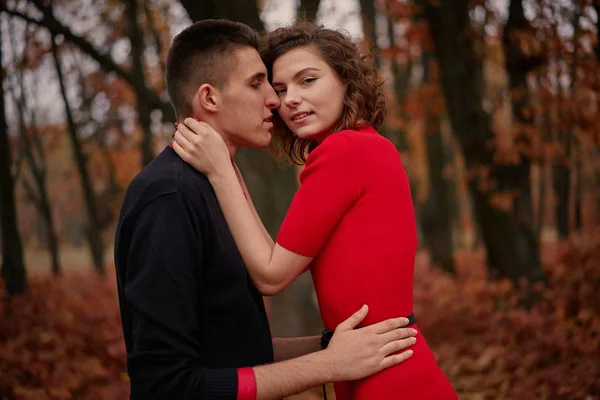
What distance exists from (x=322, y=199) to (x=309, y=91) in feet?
1.92

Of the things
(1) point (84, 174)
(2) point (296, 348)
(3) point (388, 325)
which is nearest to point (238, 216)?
(3) point (388, 325)


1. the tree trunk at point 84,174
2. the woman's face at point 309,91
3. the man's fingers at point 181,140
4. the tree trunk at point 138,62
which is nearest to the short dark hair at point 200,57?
the man's fingers at point 181,140

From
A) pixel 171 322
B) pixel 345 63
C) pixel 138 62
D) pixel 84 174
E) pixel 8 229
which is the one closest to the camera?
pixel 171 322

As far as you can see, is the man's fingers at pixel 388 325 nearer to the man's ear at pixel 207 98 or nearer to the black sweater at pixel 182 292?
the black sweater at pixel 182 292

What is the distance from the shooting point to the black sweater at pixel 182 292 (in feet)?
5.81

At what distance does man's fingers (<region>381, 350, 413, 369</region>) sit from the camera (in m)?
2.10

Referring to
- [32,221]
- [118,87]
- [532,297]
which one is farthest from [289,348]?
[32,221]

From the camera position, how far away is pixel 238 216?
211cm

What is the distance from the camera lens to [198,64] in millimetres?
2271

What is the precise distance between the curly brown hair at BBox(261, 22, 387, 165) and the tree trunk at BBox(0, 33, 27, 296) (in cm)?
821

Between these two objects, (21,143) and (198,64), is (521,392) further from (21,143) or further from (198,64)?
(21,143)

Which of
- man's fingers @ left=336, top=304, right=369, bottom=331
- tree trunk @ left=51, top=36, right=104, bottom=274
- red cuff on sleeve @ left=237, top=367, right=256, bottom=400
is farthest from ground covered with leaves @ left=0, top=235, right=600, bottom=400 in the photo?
tree trunk @ left=51, top=36, right=104, bottom=274

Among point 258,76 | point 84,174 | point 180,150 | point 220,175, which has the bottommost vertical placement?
point 220,175

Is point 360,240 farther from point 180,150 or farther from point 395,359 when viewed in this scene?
point 180,150
